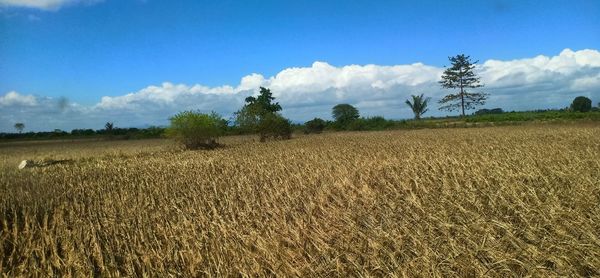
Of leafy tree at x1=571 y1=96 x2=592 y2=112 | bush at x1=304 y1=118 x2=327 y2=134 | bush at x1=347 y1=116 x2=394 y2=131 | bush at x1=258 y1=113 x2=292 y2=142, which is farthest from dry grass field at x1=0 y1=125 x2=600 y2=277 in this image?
leafy tree at x1=571 y1=96 x2=592 y2=112

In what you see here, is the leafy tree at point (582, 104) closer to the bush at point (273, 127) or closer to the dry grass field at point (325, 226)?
the bush at point (273, 127)

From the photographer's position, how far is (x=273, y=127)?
38156 mm

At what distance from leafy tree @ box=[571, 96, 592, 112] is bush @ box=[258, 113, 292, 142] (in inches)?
1732

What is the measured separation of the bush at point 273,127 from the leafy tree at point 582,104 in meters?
44.0

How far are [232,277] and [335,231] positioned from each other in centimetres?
193

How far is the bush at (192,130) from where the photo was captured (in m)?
31.0

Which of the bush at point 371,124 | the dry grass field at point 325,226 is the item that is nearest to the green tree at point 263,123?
the bush at point 371,124

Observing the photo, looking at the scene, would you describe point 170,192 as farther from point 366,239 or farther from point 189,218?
point 366,239

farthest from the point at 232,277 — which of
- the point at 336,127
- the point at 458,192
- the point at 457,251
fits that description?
the point at 336,127

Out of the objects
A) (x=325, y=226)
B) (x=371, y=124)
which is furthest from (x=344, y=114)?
(x=325, y=226)

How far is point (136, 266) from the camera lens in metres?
5.58

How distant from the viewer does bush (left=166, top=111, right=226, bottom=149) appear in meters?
31.0

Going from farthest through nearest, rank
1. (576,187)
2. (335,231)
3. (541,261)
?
(576,187) < (335,231) < (541,261)

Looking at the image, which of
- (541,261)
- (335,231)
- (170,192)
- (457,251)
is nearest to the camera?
(541,261)
